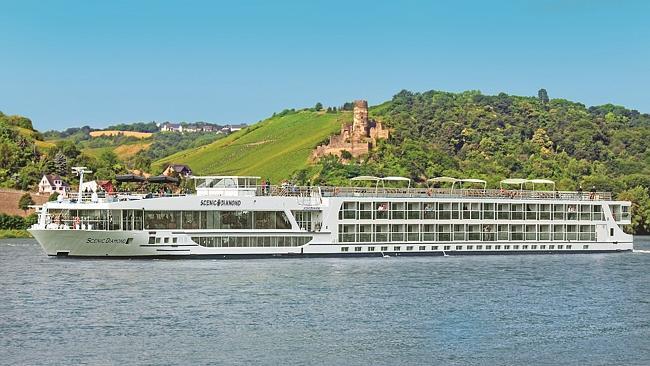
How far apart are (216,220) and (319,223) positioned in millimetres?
8264

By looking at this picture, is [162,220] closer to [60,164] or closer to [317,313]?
[317,313]

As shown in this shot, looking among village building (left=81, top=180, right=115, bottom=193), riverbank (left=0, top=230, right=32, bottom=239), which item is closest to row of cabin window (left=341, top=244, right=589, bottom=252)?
village building (left=81, top=180, right=115, bottom=193)

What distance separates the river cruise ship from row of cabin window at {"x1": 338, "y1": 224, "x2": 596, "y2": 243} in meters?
0.08

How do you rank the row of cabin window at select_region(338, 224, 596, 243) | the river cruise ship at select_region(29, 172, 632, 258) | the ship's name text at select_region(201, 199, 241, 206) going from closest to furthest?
1. the river cruise ship at select_region(29, 172, 632, 258)
2. the ship's name text at select_region(201, 199, 241, 206)
3. the row of cabin window at select_region(338, 224, 596, 243)

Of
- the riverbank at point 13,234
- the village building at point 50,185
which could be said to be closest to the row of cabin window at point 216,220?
the riverbank at point 13,234

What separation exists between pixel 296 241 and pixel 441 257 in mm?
12441

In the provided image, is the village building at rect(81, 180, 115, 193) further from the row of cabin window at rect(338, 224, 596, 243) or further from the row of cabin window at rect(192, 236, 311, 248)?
the row of cabin window at rect(338, 224, 596, 243)

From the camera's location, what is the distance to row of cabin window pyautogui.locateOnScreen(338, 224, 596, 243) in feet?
263

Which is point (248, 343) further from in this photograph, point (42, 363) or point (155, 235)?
point (155, 235)

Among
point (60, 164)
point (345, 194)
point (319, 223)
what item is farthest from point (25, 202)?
point (319, 223)

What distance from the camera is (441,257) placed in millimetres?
82375

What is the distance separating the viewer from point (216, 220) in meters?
74.2

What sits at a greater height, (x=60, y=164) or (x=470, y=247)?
(x=60, y=164)

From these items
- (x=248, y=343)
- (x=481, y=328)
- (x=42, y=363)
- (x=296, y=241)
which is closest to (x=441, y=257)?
(x=296, y=241)
